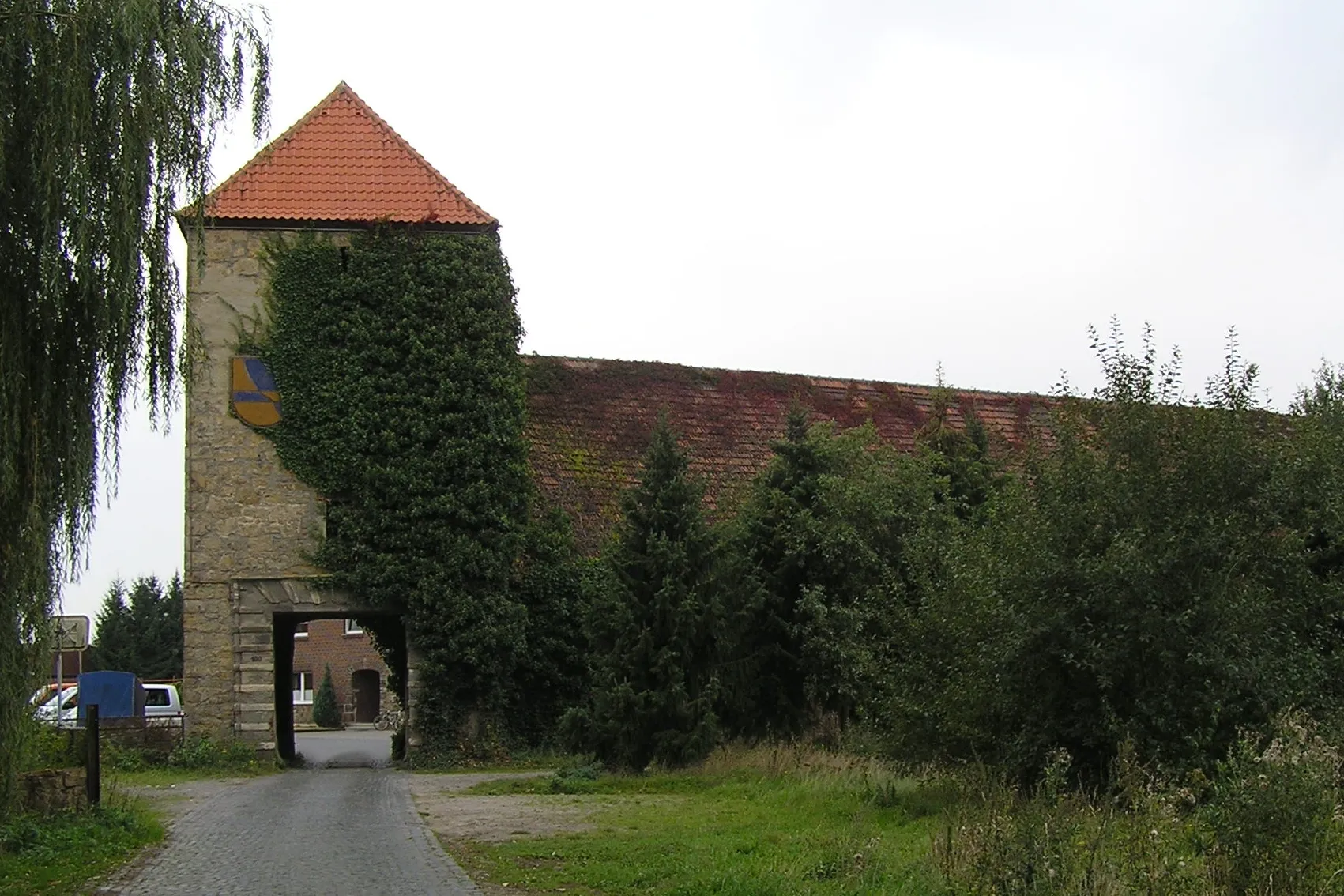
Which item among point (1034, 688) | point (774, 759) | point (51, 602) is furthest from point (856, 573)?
point (51, 602)

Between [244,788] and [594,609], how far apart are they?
5.67 m

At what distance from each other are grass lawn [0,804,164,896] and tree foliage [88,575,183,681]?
144 ft

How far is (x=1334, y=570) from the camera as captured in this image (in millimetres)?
15336

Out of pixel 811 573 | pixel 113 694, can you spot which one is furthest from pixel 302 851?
pixel 113 694

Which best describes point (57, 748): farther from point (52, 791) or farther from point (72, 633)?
point (72, 633)

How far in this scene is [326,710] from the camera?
178ft

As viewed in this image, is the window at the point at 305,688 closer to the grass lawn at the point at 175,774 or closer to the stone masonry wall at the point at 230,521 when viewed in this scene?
the stone masonry wall at the point at 230,521

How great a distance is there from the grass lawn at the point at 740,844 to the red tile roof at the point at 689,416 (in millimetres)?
9200

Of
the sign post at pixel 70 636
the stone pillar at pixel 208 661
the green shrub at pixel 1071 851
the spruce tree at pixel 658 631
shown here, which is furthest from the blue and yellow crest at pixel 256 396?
the green shrub at pixel 1071 851

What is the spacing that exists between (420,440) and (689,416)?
8.81 metres

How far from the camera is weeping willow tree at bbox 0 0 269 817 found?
33.2ft

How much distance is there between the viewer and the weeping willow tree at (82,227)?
1013cm

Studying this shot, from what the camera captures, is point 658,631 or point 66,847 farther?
point 658,631

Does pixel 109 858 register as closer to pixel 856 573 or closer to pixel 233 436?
pixel 856 573
